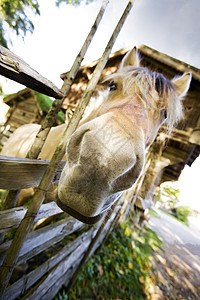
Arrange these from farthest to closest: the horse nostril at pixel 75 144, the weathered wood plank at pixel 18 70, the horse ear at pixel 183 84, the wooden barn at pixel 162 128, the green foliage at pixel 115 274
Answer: the wooden barn at pixel 162 128 → the green foliage at pixel 115 274 → the horse ear at pixel 183 84 → the horse nostril at pixel 75 144 → the weathered wood plank at pixel 18 70

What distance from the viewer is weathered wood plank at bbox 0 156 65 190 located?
1.04m

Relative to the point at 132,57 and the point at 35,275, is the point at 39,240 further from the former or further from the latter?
the point at 132,57

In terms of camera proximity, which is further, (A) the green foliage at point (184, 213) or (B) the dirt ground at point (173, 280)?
(A) the green foliage at point (184, 213)

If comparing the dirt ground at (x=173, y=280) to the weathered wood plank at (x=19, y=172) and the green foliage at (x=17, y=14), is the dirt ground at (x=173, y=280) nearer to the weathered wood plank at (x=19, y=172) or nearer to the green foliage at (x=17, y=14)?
the weathered wood plank at (x=19, y=172)


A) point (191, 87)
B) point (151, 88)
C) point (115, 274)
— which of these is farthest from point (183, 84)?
point (115, 274)

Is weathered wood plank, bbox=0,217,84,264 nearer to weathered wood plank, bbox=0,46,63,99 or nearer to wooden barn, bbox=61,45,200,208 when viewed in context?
weathered wood plank, bbox=0,46,63,99

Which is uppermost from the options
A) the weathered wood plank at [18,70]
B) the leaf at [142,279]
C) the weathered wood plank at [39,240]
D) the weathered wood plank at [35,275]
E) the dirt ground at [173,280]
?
the weathered wood plank at [18,70]

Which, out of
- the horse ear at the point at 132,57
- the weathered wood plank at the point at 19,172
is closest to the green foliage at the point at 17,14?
the horse ear at the point at 132,57

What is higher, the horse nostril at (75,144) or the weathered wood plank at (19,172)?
the horse nostril at (75,144)

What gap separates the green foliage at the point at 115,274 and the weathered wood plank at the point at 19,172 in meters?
2.88

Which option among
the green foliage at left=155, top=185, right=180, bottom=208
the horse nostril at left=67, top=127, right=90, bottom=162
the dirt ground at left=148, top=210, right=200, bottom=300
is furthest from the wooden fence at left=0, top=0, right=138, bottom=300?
the green foliage at left=155, top=185, right=180, bottom=208

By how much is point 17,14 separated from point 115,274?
907cm

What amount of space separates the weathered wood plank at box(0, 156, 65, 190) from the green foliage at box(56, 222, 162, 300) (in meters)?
2.88

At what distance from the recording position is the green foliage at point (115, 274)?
10.0ft
